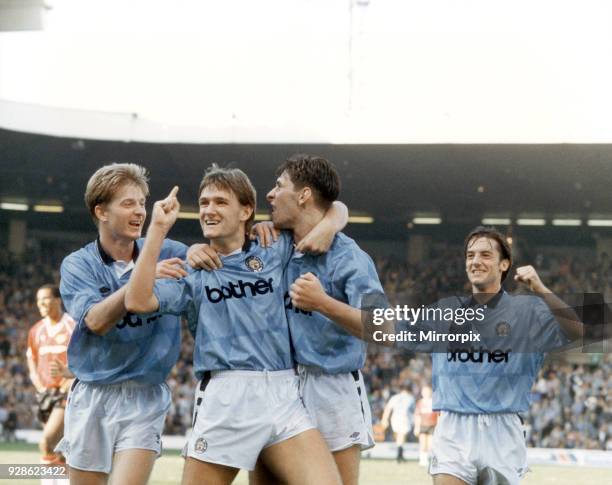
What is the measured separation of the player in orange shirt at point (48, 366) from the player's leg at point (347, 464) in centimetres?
482

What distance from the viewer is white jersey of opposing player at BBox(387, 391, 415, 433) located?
49.1 feet

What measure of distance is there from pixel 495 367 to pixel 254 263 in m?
1.57

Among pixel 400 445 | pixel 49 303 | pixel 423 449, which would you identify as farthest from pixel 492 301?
pixel 400 445

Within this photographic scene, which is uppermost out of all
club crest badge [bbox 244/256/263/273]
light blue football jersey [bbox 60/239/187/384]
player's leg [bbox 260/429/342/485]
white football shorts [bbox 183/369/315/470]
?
club crest badge [bbox 244/256/263/273]

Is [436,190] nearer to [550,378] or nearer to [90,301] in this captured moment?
[550,378]

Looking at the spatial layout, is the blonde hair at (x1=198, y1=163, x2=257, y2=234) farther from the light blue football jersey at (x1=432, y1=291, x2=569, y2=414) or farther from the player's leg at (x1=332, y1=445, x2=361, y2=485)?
the light blue football jersey at (x1=432, y1=291, x2=569, y2=414)

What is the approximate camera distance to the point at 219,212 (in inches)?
155

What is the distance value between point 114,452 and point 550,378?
15080 mm

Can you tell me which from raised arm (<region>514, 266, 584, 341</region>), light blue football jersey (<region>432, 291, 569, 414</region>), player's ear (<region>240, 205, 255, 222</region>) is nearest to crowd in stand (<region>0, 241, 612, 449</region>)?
light blue football jersey (<region>432, 291, 569, 414</region>)

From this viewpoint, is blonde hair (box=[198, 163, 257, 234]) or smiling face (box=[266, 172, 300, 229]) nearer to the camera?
blonde hair (box=[198, 163, 257, 234])

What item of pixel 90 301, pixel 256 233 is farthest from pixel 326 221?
pixel 90 301

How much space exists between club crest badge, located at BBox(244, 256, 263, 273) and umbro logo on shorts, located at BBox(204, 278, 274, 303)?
2.5 inches

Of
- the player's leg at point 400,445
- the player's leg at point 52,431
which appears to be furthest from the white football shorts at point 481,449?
the player's leg at point 400,445

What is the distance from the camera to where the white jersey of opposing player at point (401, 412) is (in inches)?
589
